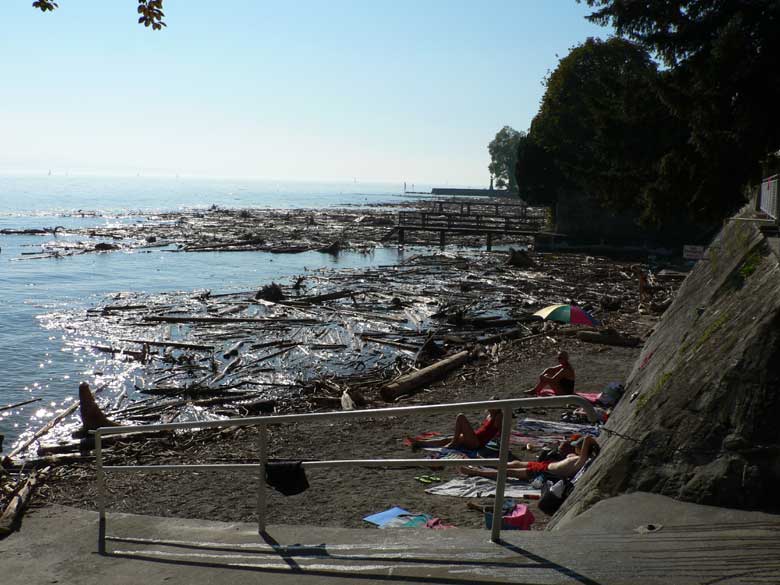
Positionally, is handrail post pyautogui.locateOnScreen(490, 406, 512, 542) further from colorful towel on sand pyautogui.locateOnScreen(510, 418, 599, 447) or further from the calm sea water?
the calm sea water

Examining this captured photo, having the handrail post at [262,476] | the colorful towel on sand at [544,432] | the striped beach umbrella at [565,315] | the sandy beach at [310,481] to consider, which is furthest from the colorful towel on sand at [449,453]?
the striped beach umbrella at [565,315]

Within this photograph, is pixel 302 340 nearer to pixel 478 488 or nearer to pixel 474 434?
pixel 474 434

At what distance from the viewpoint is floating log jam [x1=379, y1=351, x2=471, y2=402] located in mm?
15695

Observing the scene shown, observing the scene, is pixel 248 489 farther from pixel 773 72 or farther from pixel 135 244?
pixel 135 244

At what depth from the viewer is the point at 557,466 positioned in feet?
28.4

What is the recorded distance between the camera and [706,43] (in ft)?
37.8

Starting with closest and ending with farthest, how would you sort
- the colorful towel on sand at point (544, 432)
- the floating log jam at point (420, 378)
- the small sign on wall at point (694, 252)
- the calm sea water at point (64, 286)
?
the small sign on wall at point (694, 252) → the colorful towel on sand at point (544, 432) → the floating log jam at point (420, 378) → the calm sea water at point (64, 286)

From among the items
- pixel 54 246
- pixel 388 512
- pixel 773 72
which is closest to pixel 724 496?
pixel 388 512

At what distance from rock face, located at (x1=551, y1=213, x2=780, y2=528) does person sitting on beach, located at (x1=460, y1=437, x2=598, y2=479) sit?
1.86 meters

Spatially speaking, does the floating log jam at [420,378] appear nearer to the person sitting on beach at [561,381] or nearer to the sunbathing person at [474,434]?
the person sitting on beach at [561,381]

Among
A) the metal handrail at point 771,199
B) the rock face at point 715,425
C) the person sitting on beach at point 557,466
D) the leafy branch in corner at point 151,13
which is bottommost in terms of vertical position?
the person sitting on beach at point 557,466

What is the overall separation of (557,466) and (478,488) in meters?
1.09

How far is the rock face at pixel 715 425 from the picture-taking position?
4.41 m

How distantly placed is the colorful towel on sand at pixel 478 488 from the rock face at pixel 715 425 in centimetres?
246
